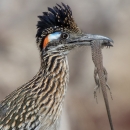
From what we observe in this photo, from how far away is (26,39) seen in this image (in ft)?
45.4

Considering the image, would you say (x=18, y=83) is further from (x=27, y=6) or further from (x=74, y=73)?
(x=27, y=6)

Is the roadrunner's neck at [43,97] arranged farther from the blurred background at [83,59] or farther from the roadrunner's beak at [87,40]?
the blurred background at [83,59]

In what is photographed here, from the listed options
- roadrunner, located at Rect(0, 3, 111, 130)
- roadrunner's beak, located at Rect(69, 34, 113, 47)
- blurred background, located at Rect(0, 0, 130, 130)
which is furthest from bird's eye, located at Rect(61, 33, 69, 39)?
blurred background, located at Rect(0, 0, 130, 130)

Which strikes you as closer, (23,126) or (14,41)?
(23,126)

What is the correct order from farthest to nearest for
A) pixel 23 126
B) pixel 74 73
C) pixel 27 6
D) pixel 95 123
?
pixel 27 6 → pixel 74 73 → pixel 95 123 → pixel 23 126

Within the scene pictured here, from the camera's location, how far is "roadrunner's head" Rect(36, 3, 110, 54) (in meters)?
7.16

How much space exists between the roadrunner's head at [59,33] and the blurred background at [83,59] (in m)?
Answer: 4.28

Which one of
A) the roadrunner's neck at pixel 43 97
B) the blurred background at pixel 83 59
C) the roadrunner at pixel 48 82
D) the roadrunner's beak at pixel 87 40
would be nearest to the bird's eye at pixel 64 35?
the roadrunner at pixel 48 82

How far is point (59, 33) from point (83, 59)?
5.81 meters

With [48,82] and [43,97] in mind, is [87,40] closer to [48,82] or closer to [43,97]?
[48,82]

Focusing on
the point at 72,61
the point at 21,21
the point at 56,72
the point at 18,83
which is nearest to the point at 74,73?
the point at 72,61

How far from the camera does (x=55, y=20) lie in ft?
23.5

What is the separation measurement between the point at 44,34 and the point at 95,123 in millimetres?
5261

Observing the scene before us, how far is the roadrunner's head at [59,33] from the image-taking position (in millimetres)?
7156
